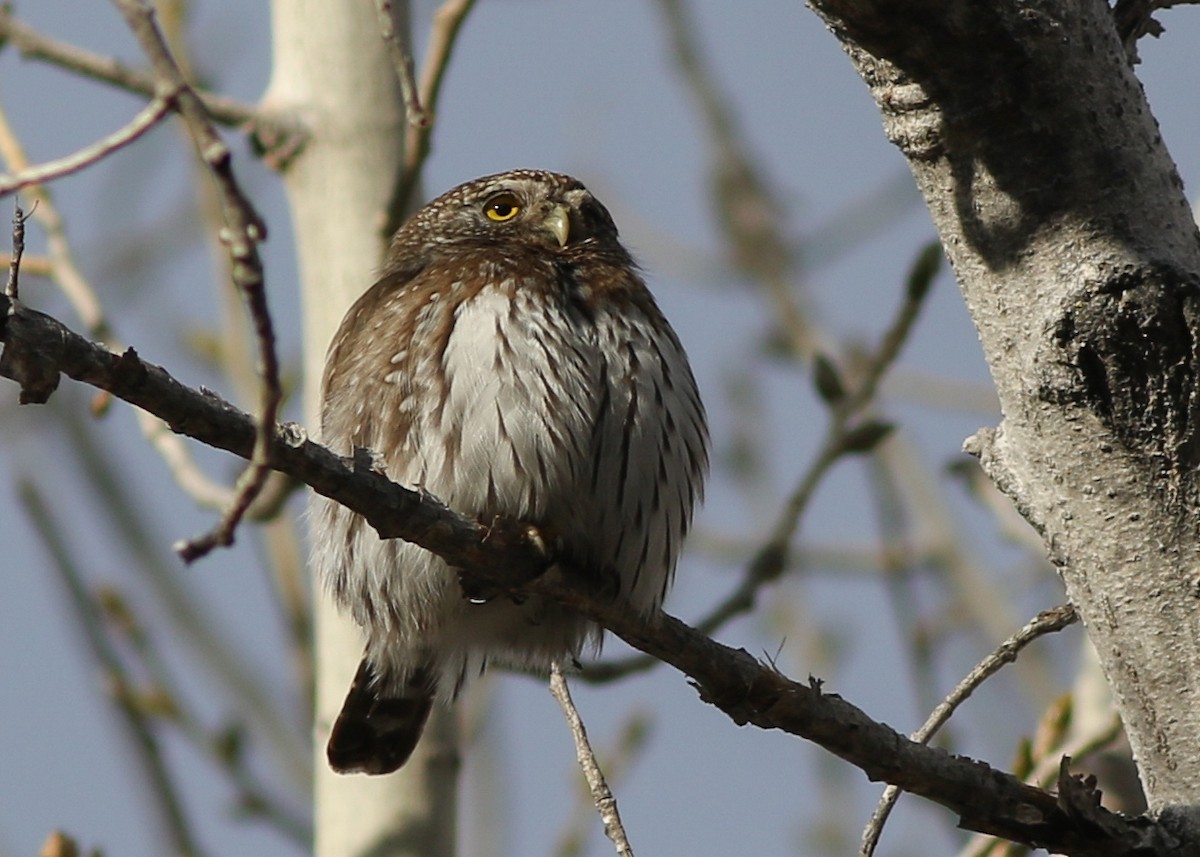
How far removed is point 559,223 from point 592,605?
1.74 metres

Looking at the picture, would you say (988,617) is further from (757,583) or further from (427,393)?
(427,393)

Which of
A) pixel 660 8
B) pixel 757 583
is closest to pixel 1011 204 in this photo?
pixel 757 583

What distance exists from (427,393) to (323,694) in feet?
4.09

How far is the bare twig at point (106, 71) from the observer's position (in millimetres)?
4445

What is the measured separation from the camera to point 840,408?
15.7ft

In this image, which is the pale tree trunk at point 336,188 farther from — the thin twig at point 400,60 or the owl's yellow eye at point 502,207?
the thin twig at point 400,60

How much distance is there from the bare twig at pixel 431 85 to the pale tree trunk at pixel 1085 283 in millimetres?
1922

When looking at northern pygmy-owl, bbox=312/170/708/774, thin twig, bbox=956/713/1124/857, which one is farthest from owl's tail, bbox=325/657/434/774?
thin twig, bbox=956/713/1124/857

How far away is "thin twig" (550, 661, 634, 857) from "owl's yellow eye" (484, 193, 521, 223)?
1.95 metres

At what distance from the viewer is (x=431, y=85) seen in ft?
14.7

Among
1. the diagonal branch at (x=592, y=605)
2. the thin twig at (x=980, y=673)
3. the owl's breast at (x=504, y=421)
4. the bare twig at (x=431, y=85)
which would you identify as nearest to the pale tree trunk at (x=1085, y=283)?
the diagonal branch at (x=592, y=605)

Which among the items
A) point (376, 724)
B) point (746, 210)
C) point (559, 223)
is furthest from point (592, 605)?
point (746, 210)

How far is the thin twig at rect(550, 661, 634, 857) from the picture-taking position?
317 cm

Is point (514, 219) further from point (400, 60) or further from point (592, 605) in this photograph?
point (592, 605)
